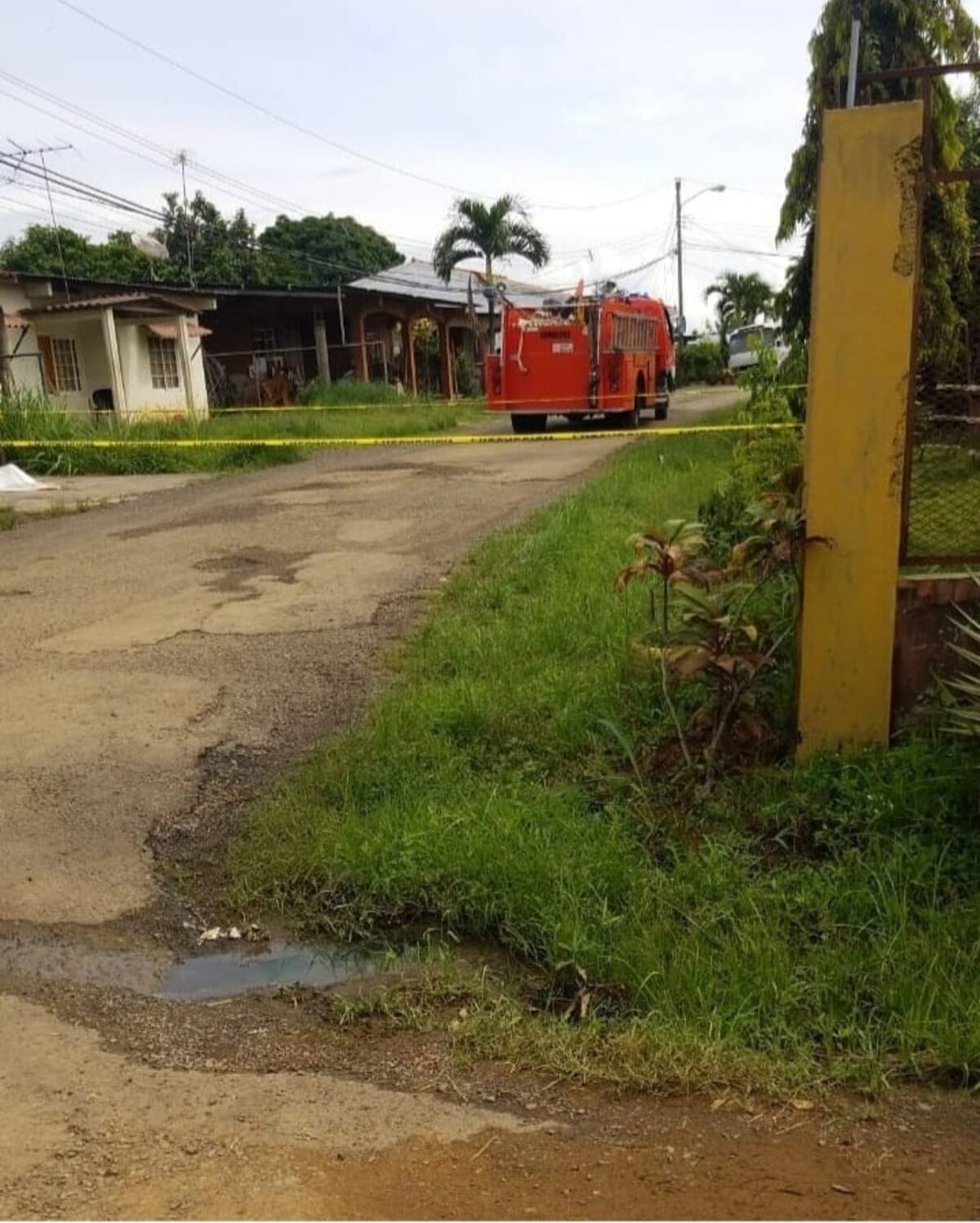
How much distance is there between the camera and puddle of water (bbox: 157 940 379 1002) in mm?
3285

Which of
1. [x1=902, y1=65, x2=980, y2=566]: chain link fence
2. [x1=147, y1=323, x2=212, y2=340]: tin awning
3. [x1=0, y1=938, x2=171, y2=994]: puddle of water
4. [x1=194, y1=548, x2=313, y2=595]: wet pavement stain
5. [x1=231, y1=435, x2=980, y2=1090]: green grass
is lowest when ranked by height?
[x1=0, y1=938, x2=171, y2=994]: puddle of water

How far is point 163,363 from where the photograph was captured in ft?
82.8

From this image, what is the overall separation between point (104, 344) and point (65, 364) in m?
0.95

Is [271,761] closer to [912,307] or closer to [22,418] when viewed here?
[912,307]

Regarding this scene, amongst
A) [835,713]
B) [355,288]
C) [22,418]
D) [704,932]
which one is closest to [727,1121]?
[704,932]

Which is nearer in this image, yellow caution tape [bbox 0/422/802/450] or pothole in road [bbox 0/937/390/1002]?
pothole in road [bbox 0/937/390/1002]

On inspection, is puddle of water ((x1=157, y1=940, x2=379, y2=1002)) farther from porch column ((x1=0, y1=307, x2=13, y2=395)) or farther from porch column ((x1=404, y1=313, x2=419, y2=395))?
porch column ((x1=404, y1=313, x2=419, y2=395))

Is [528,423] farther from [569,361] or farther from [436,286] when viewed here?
[436,286]

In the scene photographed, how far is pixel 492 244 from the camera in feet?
111

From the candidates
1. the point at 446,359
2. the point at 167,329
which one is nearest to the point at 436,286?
the point at 446,359

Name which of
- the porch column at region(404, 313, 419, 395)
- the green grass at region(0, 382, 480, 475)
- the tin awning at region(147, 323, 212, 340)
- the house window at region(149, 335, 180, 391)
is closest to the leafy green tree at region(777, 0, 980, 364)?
the green grass at region(0, 382, 480, 475)

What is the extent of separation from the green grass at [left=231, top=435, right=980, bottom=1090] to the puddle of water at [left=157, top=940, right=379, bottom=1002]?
0.13m

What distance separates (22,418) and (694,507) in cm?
1232

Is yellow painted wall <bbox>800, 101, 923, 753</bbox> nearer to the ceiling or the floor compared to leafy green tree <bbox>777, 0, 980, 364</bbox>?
nearer to the floor
